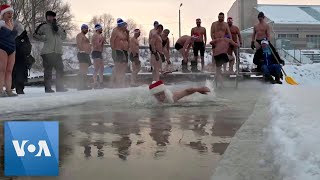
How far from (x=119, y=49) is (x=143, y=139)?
7264mm

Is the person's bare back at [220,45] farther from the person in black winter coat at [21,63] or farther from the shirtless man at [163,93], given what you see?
the person in black winter coat at [21,63]

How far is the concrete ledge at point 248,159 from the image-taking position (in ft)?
10.4

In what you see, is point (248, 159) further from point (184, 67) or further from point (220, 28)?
point (184, 67)

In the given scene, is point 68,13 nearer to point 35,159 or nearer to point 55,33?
point 55,33

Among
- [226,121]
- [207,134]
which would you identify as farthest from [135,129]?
[226,121]

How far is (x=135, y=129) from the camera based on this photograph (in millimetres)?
5203

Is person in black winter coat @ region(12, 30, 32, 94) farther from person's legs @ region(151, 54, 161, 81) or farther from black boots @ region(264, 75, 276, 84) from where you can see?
black boots @ region(264, 75, 276, 84)

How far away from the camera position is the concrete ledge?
10.4 feet

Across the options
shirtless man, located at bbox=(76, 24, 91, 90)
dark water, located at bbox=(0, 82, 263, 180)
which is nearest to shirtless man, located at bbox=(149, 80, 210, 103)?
dark water, located at bbox=(0, 82, 263, 180)

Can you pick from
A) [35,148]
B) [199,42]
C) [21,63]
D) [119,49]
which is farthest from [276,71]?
[35,148]

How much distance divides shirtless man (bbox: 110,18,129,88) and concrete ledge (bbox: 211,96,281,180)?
704 cm

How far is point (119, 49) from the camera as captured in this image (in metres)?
11.6

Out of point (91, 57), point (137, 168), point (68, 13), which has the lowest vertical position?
point (137, 168)

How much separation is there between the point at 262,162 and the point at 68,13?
6031 cm
